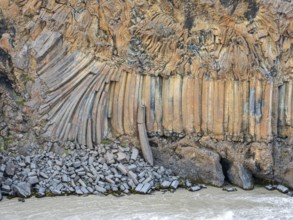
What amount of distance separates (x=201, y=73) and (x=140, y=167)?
10.1 feet

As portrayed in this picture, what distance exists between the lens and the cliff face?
38.5 feet

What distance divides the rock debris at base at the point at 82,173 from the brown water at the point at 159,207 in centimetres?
33

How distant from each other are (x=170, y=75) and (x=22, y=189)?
5.00 m

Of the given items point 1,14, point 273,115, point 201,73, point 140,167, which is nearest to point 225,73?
point 201,73

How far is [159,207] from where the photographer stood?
9.93 m

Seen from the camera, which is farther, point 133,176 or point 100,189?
point 133,176

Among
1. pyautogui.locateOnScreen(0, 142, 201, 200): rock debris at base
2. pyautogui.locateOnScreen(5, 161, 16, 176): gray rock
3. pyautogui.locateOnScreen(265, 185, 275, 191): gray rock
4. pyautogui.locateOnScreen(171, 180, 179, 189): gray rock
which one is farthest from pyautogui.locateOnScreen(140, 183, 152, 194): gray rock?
pyautogui.locateOnScreen(5, 161, 16, 176): gray rock

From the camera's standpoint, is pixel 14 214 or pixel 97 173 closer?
pixel 14 214

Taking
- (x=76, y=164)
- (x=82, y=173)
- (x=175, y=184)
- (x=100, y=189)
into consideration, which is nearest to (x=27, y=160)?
(x=76, y=164)

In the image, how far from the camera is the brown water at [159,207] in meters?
9.35

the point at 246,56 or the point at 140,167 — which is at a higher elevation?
the point at 246,56

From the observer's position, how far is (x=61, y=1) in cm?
1209

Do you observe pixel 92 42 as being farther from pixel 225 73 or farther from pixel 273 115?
pixel 273 115

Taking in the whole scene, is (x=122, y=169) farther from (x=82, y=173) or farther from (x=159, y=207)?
(x=159, y=207)
